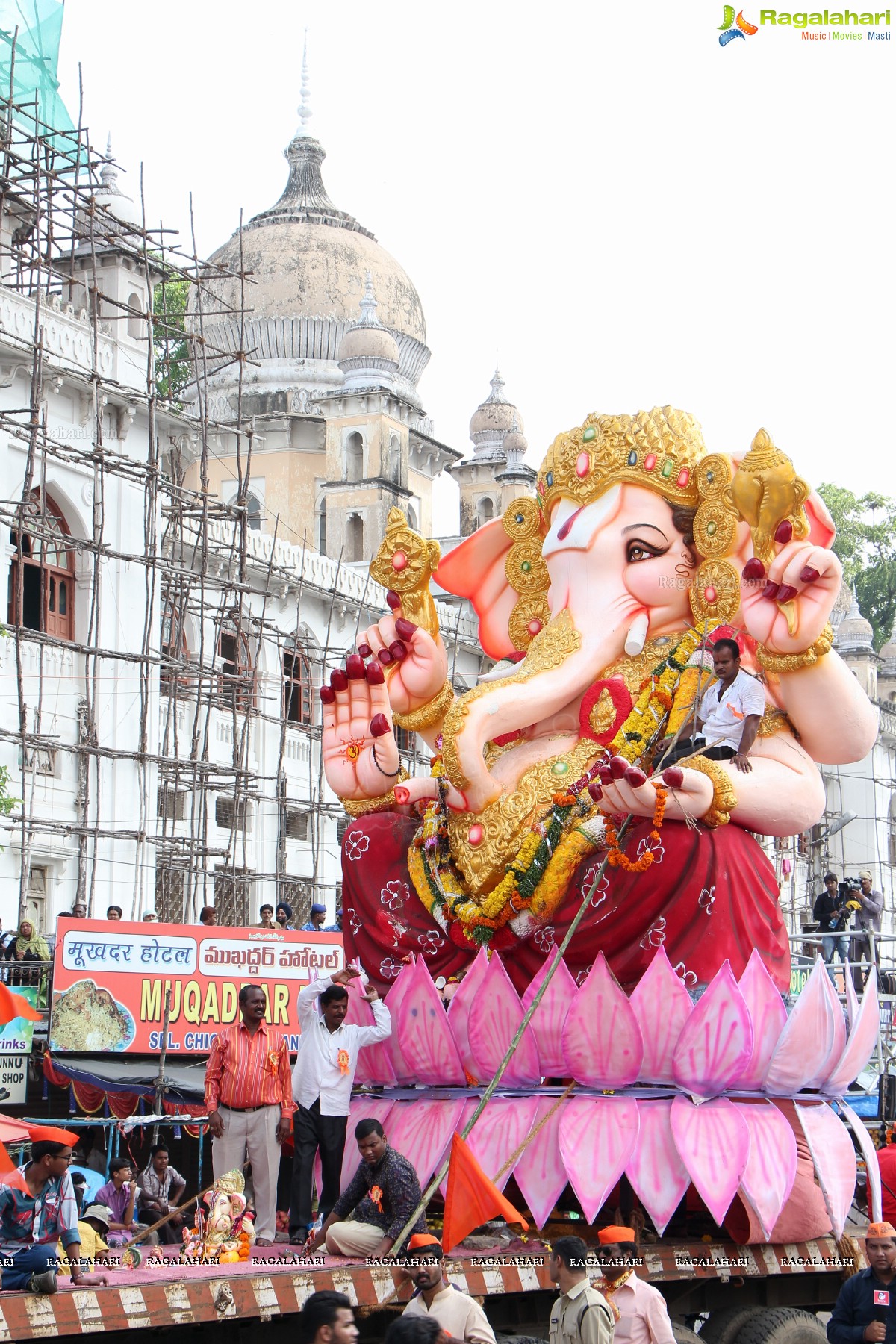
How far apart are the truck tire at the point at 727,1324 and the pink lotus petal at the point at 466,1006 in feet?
4.86

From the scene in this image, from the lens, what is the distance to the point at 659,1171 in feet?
26.3

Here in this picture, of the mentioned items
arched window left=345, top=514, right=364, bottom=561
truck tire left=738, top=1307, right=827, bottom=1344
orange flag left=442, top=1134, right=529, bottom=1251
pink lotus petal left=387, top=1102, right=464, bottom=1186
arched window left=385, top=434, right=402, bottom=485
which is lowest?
truck tire left=738, top=1307, right=827, bottom=1344

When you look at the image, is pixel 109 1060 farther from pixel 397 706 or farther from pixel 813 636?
pixel 813 636

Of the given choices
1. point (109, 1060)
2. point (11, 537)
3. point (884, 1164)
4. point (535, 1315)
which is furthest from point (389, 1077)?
point (11, 537)

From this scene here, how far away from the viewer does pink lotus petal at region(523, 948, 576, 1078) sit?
825cm

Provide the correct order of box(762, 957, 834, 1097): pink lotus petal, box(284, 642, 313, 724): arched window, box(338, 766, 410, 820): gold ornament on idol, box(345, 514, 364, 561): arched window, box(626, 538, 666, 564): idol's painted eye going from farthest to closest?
box(345, 514, 364, 561): arched window → box(284, 642, 313, 724): arched window → box(338, 766, 410, 820): gold ornament on idol → box(626, 538, 666, 564): idol's painted eye → box(762, 957, 834, 1097): pink lotus petal

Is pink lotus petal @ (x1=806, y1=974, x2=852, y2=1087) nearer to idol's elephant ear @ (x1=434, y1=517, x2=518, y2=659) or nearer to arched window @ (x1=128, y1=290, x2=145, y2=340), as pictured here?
idol's elephant ear @ (x1=434, y1=517, x2=518, y2=659)

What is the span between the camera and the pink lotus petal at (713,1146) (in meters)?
7.88

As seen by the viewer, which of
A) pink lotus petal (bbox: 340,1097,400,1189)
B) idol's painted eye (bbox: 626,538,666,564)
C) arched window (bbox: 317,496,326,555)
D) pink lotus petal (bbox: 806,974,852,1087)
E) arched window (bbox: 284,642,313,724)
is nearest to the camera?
pink lotus petal (bbox: 806,974,852,1087)

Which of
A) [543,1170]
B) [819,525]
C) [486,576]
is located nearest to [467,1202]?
[543,1170]

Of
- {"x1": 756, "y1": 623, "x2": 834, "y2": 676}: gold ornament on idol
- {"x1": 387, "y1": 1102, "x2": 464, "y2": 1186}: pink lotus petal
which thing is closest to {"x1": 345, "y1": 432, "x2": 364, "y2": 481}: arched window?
{"x1": 756, "y1": 623, "x2": 834, "y2": 676}: gold ornament on idol

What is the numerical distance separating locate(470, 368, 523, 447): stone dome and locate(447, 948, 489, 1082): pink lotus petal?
29413 millimetres

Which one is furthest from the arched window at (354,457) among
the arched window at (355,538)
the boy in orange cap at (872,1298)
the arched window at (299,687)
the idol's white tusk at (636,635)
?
the boy in orange cap at (872,1298)

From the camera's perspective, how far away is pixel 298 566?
2645 cm
